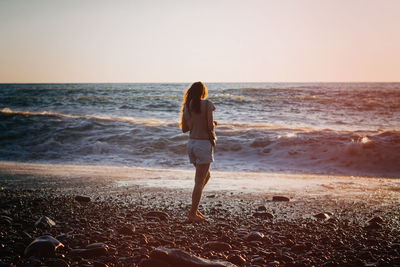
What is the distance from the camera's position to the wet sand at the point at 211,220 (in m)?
3.76

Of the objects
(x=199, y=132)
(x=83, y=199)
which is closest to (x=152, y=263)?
(x=199, y=132)

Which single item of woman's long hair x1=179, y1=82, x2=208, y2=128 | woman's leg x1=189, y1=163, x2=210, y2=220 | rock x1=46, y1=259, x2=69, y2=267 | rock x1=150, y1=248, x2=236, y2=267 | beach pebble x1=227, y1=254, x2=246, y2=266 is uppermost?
woman's long hair x1=179, y1=82, x2=208, y2=128

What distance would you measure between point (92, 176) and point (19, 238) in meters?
5.05

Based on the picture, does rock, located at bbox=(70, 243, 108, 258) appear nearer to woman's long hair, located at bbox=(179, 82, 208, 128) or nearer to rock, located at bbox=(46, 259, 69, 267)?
rock, located at bbox=(46, 259, 69, 267)

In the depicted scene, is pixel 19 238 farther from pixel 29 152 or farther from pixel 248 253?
pixel 29 152

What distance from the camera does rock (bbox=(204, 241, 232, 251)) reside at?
156 inches

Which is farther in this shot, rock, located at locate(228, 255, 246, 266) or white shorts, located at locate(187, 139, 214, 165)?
white shorts, located at locate(187, 139, 214, 165)

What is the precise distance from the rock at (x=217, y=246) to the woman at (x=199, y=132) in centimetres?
116

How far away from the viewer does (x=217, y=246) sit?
13.1ft

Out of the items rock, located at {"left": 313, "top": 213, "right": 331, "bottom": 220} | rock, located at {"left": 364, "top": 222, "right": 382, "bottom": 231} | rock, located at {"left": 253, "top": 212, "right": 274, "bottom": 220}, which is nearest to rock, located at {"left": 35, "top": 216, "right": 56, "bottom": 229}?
rock, located at {"left": 253, "top": 212, "right": 274, "bottom": 220}

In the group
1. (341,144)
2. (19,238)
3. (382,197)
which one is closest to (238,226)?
(19,238)

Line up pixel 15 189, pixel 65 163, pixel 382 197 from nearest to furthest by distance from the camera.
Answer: pixel 382 197
pixel 15 189
pixel 65 163

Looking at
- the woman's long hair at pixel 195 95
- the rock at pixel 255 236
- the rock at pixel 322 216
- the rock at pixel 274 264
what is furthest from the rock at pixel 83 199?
the rock at pixel 274 264

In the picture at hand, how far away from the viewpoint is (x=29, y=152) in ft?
46.2
